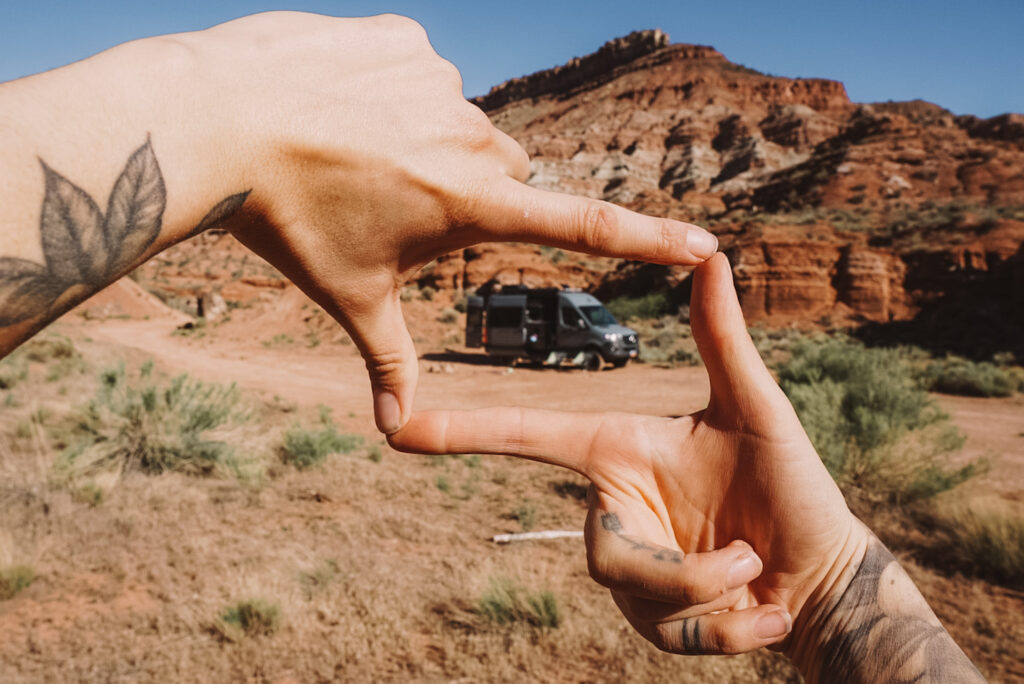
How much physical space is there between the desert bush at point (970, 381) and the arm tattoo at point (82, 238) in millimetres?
16565

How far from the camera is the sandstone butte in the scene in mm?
26016

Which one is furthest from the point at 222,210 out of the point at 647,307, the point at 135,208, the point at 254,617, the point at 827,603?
the point at 647,307

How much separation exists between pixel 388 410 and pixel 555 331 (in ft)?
52.9

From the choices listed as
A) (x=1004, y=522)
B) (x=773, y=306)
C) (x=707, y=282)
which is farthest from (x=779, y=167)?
(x=707, y=282)

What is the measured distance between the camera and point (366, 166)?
1177 millimetres

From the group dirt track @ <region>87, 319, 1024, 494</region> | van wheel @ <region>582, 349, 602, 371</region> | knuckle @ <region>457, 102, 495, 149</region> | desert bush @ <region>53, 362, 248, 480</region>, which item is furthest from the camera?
van wheel @ <region>582, 349, 602, 371</region>

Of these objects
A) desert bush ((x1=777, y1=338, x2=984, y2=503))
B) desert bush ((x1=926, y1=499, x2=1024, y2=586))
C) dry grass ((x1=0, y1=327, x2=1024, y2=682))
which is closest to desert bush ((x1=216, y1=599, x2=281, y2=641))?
dry grass ((x1=0, y1=327, x2=1024, y2=682))

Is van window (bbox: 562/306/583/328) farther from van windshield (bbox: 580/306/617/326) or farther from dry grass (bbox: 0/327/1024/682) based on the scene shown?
dry grass (bbox: 0/327/1024/682)

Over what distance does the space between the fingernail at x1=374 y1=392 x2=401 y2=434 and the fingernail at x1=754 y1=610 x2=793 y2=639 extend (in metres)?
1.11

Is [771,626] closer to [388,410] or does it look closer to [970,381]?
[388,410]

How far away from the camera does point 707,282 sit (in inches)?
58.1

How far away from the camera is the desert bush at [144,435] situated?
5707mm

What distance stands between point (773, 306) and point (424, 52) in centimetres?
2994

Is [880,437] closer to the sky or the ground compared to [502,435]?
closer to the ground
